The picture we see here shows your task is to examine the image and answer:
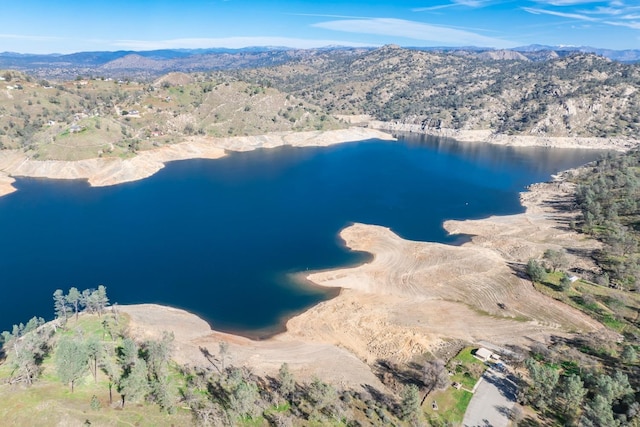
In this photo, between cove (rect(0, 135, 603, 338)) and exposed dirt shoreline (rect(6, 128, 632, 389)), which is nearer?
exposed dirt shoreline (rect(6, 128, 632, 389))

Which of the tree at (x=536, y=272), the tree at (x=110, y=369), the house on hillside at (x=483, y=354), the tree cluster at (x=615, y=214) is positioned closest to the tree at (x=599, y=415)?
the house on hillside at (x=483, y=354)

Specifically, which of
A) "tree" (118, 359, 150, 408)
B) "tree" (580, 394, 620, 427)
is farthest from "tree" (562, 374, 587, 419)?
"tree" (118, 359, 150, 408)

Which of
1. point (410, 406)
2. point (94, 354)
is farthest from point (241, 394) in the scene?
point (94, 354)

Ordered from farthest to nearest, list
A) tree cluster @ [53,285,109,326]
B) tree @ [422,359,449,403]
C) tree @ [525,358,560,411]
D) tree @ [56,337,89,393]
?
1. tree cluster @ [53,285,109,326]
2. tree @ [422,359,449,403]
3. tree @ [525,358,560,411]
4. tree @ [56,337,89,393]

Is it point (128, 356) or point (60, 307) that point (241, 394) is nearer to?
point (128, 356)

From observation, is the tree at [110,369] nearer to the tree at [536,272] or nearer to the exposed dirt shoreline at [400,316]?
the exposed dirt shoreline at [400,316]

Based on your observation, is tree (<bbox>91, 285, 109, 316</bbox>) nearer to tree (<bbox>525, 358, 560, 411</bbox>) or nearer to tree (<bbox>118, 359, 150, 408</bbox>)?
tree (<bbox>118, 359, 150, 408</bbox>)

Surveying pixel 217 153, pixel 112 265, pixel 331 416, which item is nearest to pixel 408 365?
pixel 331 416
